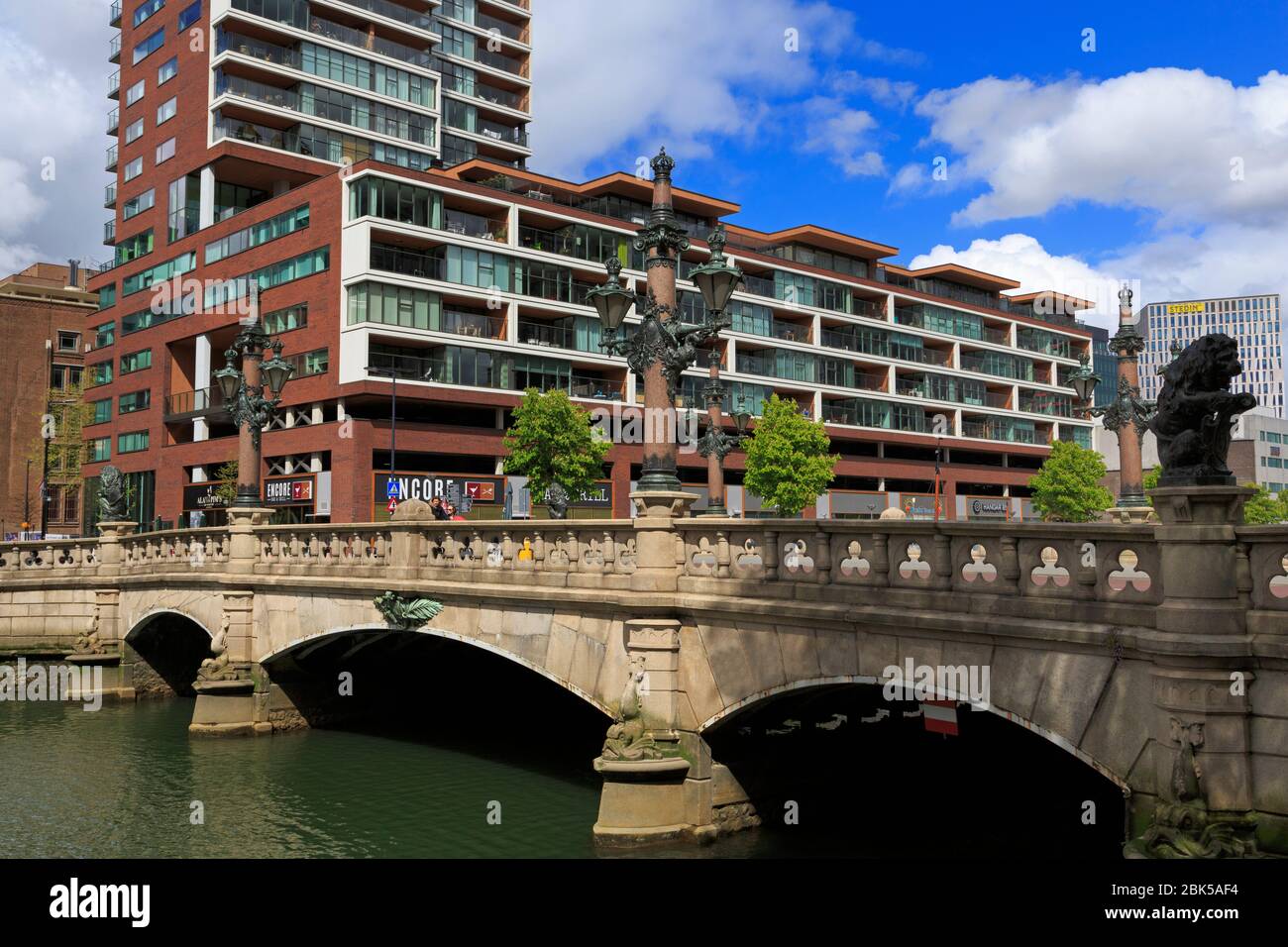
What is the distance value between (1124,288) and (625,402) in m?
38.2

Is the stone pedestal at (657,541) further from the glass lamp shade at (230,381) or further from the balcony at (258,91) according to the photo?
the balcony at (258,91)

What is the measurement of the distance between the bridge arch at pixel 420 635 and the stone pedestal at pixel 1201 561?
8.59 m

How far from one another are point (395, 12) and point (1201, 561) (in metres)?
63.4

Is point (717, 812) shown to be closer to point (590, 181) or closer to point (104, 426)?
point (590, 181)

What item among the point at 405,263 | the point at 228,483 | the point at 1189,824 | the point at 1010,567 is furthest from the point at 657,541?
the point at 228,483

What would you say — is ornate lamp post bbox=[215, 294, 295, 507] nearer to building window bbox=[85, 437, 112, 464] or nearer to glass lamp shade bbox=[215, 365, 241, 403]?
glass lamp shade bbox=[215, 365, 241, 403]

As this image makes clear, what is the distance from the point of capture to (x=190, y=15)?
192 ft

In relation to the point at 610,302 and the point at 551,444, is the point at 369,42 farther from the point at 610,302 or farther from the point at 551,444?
the point at 610,302

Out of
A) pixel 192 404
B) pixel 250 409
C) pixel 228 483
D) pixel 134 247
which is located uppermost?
pixel 134 247

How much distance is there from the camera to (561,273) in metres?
56.2

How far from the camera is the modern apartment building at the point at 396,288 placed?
1960 inches

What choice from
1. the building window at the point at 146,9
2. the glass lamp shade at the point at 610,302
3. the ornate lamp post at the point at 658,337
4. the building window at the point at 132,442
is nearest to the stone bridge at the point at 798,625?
the ornate lamp post at the point at 658,337

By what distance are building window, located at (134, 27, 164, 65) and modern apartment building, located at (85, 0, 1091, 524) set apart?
211 mm
